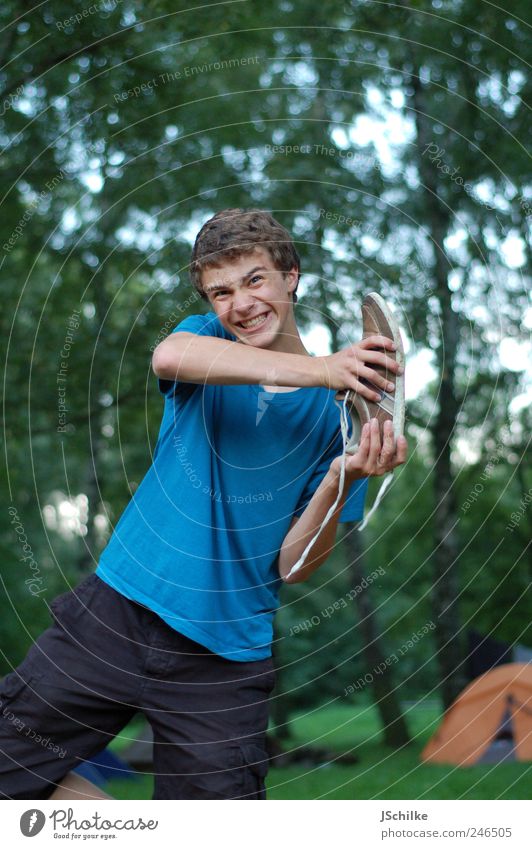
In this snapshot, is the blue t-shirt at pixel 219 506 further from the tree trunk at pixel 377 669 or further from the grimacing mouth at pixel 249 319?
the tree trunk at pixel 377 669

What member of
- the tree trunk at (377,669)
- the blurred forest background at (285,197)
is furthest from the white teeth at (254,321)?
the tree trunk at (377,669)

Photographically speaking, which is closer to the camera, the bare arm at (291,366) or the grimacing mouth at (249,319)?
the bare arm at (291,366)

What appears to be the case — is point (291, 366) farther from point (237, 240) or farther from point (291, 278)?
point (291, 278)

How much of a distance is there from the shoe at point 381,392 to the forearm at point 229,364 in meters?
0.19

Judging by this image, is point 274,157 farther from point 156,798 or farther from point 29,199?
point 156,798

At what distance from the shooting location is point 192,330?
3361 millimetres

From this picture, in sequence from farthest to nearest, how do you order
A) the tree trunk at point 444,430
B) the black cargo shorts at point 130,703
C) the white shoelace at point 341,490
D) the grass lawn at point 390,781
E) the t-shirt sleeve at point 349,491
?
the tree trunk at point 444,430 → the grass lawn at point 390,781 → the t-shirt sleeve at point 349,491 → the black cargo shorts at point 130,703 → the white shoelace at point 341,490

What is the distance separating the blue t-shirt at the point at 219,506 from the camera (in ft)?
11.1

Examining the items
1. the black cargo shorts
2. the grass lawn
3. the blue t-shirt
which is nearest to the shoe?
the blue t-shirt

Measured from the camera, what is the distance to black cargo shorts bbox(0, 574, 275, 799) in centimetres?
Result: 337

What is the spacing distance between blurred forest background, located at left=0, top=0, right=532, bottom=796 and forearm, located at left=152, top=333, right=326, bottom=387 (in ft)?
23.6

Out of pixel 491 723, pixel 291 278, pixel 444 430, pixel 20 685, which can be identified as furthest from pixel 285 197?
pixel 20 685

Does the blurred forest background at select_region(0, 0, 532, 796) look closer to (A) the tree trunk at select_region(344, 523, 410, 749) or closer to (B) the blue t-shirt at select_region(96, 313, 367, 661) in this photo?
(A) the tree trunk at select_region(344, 523, 410, 749)

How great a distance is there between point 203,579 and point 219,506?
25 cm
